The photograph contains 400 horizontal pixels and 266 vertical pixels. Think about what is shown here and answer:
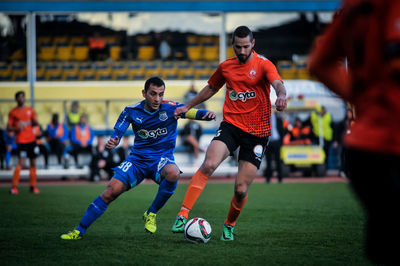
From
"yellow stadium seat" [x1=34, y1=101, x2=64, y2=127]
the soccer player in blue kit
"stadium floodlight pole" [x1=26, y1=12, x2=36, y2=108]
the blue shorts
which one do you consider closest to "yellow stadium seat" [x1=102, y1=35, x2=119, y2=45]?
"stadium floodlight pole" [x1=26, y1=12, x2=36, y2=108]

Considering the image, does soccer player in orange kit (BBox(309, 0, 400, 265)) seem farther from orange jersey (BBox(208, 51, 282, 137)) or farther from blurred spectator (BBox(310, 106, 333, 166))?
blurred spectator (BBox(310, 106, 333, 166))

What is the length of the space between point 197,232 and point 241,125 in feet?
3.87

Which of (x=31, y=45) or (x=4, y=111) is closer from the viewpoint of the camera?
(x=4, y=111)

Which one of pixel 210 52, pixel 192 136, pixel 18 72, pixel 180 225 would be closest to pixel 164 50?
pixel 210 52

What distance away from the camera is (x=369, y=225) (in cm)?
266

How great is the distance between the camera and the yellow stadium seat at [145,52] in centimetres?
2266

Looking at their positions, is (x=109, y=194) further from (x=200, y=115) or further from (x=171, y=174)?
(x=200, y=115)

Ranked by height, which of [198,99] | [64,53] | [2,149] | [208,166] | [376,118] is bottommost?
[2,149]

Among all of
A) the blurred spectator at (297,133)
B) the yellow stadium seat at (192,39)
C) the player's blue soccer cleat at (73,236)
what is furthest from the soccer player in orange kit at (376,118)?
the yellow stadium seat at (192,39)

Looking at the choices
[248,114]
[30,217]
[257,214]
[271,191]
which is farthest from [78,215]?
[271,191]

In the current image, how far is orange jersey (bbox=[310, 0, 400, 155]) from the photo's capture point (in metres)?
2.52

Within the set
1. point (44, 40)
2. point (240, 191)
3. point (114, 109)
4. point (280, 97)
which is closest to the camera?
point (280, 97)

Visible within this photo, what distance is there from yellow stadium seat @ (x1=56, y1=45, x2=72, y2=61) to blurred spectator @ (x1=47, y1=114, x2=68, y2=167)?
5.32 metres

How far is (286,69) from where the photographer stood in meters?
23.0
